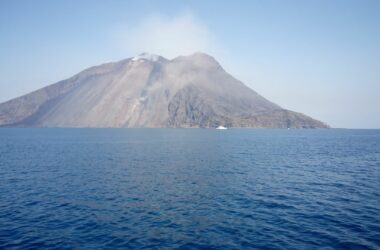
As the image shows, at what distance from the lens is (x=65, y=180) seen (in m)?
53.8

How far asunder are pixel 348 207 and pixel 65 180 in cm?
4748

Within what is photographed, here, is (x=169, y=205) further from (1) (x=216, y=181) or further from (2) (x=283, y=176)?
(2) (x=283, y=176)

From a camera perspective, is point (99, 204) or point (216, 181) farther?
point (216, 181)

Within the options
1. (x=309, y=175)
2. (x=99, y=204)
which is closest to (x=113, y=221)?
(x=99, y=204)

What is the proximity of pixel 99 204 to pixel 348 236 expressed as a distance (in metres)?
29.9

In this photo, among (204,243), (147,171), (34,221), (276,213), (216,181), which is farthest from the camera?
(147,171)

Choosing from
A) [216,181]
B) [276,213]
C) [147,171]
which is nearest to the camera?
[276,213]

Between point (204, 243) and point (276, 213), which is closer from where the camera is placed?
point (204, 243)

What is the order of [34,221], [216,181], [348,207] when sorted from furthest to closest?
[216,181] < [348,207] < [34,221]

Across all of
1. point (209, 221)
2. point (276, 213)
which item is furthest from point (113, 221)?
point (276, 213)

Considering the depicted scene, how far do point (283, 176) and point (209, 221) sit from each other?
31.7m

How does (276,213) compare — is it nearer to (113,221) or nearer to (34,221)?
(113,221)

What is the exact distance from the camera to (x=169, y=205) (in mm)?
38438

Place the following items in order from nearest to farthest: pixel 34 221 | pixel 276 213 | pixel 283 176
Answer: pixel 34 221, pixel 276 213, pixel 283 176
